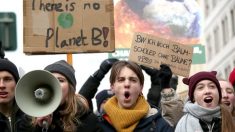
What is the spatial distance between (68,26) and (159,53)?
958mm

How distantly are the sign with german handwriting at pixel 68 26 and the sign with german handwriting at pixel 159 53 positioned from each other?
360 millimetres

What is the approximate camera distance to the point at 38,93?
4840 millimetres

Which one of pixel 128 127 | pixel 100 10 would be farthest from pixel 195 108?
pixel 100 10

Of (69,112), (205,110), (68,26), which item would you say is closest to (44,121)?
(69,112)

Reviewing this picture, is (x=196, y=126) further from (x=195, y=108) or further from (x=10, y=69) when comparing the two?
(x=10, y=69)

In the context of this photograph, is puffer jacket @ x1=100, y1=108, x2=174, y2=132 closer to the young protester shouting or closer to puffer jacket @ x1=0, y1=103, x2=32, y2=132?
the young protester shouting

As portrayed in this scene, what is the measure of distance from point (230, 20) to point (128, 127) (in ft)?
136

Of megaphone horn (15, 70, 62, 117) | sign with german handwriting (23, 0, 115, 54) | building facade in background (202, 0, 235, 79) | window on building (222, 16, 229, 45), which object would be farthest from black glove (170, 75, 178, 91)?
window on building (222, 16, 229, 45)

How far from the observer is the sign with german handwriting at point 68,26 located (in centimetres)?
685

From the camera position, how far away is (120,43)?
18.3 meters

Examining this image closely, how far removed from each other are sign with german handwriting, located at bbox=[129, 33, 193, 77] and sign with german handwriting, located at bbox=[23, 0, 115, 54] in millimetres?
360

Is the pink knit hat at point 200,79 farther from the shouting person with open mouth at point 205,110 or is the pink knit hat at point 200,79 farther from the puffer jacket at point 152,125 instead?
the puffer jacket at point 152,125

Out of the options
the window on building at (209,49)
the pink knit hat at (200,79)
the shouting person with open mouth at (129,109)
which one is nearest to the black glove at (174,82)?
the pink knit hat at (200,79)

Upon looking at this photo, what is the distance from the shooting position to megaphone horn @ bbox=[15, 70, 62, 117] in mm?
4734
